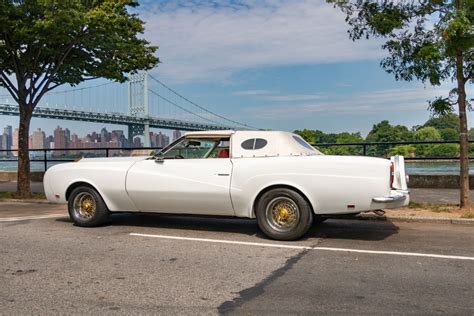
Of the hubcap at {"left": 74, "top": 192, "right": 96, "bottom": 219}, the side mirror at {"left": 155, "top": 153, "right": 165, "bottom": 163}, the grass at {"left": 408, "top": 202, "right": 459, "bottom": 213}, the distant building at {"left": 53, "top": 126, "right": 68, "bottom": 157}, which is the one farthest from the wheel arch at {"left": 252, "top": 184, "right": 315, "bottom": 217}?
the distant building at {"left": 53, "top": 126, "right": 68, "bottom": 157}

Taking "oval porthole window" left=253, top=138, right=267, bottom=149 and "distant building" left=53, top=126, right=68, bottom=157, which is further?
"distant building" left=53, top=126, right=68, bottom=157

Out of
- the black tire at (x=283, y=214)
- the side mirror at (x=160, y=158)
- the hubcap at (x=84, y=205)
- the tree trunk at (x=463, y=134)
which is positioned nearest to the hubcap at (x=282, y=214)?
the black tire at (x=283, y=214)

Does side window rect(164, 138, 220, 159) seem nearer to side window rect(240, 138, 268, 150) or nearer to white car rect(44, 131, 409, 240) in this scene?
white car rect(44, 131, 409, 240)

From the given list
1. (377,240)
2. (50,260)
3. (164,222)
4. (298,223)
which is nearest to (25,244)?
(50,260)

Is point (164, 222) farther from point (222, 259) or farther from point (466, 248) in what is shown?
point (466, 248)

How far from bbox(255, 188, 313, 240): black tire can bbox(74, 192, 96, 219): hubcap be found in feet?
9.58

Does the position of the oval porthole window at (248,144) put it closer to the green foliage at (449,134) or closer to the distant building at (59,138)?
the green foliage at (449,134)

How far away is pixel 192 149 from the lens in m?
7.91

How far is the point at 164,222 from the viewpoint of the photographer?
8.80 metres

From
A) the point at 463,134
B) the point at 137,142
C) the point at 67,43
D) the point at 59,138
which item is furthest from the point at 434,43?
the point at 137,142

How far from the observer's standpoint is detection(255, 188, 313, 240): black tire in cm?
684

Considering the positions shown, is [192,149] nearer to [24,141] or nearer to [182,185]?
[182,185]

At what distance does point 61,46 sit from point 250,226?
25.4 ft

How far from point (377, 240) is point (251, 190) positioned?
1.94 m
